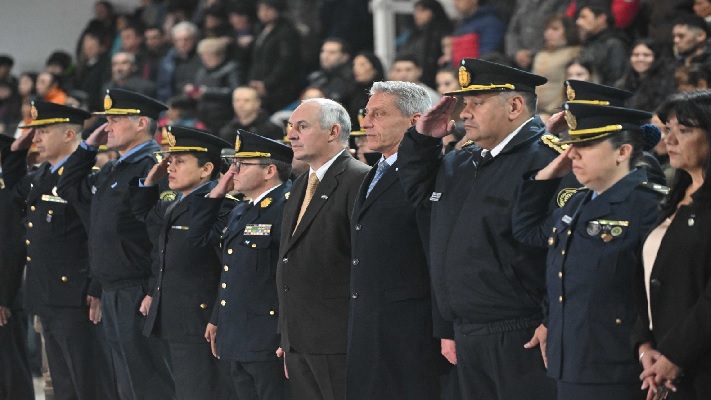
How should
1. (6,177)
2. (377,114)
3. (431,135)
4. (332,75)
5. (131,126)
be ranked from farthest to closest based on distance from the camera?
(332,75), (6,177), (131,126), (377,114), (431,135)

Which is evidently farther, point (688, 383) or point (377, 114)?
point (377, 114)

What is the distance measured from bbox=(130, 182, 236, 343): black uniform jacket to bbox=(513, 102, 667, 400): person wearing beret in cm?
223

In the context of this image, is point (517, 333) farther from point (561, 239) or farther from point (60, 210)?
point (60, 210)

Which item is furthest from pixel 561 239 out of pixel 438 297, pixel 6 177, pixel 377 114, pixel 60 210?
pixel 6 177

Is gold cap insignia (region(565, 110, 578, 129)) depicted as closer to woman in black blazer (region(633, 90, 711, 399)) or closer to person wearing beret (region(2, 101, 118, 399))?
woman in black blazer (region(633, 90, 711, 399))

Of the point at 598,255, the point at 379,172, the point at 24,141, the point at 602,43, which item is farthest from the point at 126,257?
the point at 602,43

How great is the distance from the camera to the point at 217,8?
484 inches

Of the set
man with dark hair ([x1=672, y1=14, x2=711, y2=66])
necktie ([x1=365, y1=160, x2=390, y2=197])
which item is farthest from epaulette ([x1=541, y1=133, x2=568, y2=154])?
man with dark hair ([x1=672, y1=14, x2=711, y2=66])

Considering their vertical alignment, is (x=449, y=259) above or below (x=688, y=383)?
above

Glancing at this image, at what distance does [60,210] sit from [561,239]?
3.61m

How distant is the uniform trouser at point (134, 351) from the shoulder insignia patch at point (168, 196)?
0.49 metres

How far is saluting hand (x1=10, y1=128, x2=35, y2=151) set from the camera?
7359 millimetres

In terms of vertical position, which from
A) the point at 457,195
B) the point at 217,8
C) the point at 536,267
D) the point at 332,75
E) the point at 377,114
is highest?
the point at 217,8

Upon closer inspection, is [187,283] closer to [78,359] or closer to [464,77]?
[78,359]
